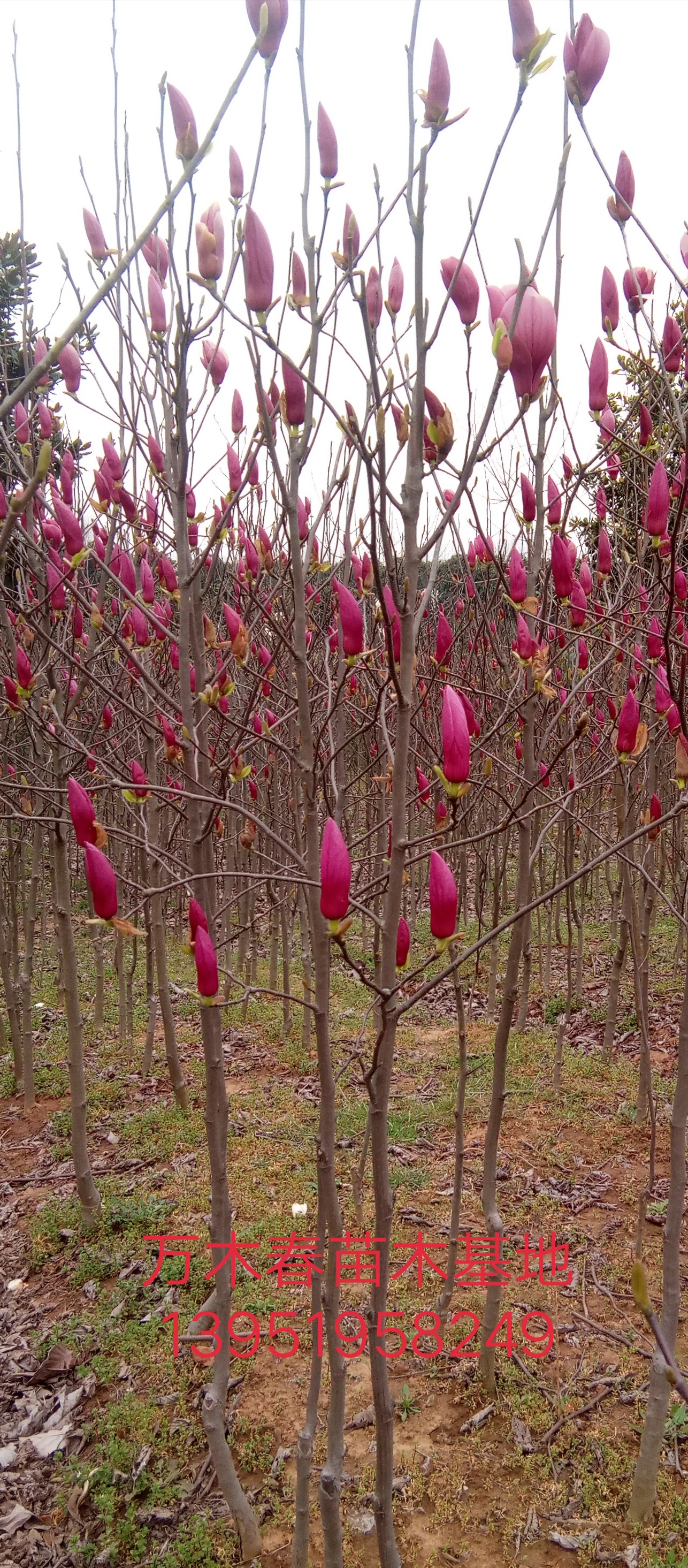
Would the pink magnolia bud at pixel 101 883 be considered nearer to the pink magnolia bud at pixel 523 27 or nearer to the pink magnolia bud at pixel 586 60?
the pink magnolia bud at pixel 523 27

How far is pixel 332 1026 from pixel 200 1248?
2.17 meters

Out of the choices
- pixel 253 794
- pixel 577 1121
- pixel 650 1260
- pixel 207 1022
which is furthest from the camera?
pixel 253 794

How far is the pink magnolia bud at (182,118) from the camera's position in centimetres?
136

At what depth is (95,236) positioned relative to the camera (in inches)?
71.2

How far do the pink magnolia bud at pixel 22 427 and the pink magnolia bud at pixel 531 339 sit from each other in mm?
1656

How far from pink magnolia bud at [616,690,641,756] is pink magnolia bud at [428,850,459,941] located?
1.77ft

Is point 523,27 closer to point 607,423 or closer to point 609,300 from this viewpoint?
point 609,300

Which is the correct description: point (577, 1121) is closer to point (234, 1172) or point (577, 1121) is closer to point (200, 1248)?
point (234, 1172)

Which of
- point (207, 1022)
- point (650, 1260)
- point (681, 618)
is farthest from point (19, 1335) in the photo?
point (681, 618)

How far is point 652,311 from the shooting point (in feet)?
7.82

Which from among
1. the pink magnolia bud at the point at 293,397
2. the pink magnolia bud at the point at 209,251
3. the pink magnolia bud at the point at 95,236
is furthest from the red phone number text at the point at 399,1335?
the pink magnolia bud at the point at 95,236

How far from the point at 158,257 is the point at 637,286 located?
111cm

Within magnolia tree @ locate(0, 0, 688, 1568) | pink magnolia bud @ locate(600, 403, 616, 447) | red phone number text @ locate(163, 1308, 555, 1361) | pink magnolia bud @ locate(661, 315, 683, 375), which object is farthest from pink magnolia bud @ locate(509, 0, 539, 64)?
red phone number text @ locate(163, 1308, 555, 1361)

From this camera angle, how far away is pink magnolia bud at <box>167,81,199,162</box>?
1.36 m
